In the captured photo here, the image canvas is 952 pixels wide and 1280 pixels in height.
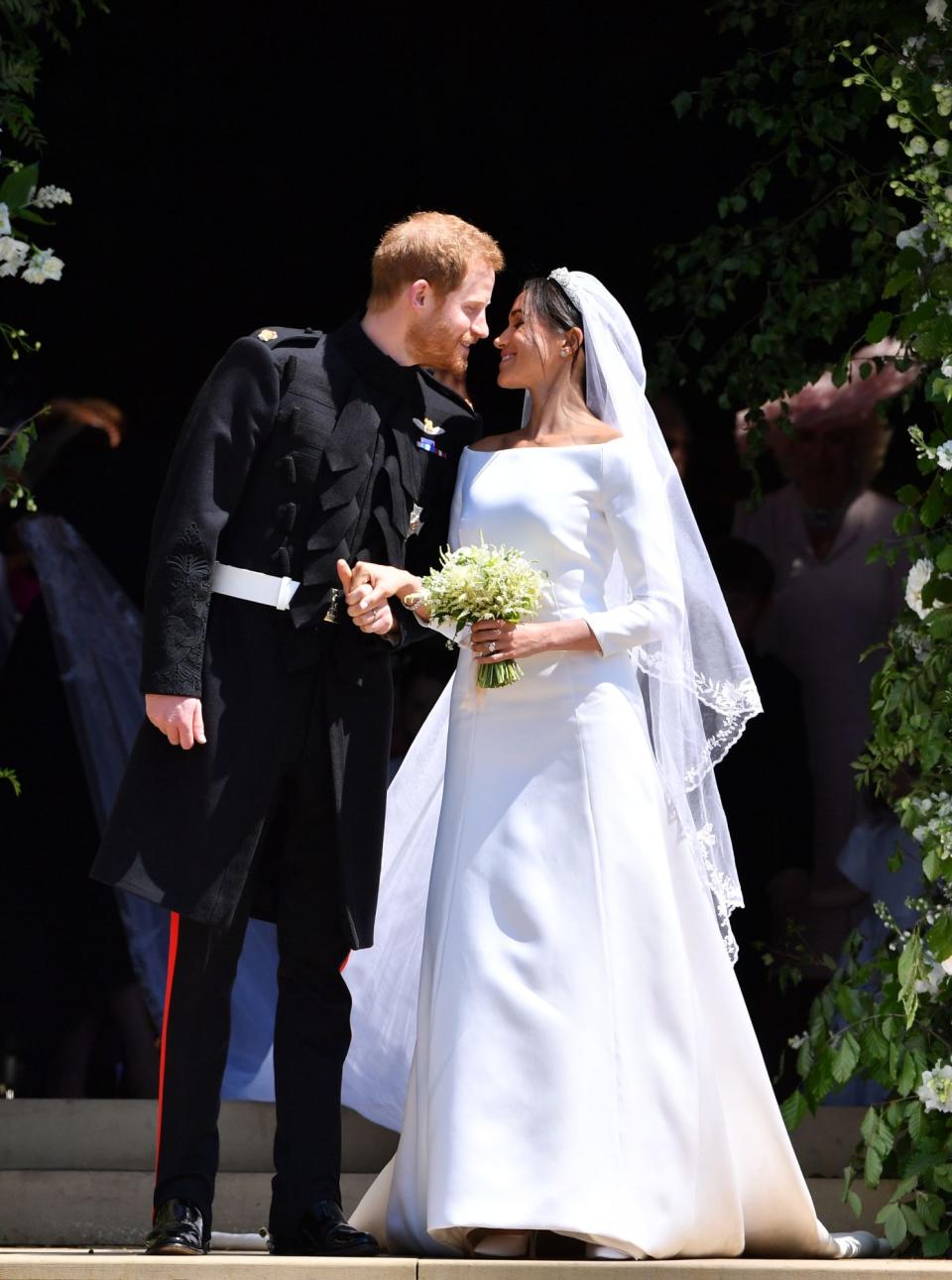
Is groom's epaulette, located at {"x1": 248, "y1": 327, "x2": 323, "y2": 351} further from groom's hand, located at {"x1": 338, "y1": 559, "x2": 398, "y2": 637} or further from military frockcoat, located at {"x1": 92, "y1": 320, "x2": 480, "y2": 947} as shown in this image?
groom's hand, located at {"x1": 338, "y1": 559, "x2": 398, "y2": 637}

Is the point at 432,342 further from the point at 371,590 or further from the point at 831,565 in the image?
the point at 831,565

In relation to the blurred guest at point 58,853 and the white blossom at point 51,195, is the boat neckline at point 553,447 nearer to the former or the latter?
the white blossom at point 51,195

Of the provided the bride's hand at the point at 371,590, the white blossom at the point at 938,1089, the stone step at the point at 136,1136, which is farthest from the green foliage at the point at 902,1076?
the bride's hand at the point at 371,590

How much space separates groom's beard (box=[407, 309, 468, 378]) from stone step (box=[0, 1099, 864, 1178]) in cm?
228

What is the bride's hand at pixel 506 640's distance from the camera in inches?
130

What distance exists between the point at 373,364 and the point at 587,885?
1.13 m

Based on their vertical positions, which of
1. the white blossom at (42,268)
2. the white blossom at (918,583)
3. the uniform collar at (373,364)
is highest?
the white blossom at (42,268)

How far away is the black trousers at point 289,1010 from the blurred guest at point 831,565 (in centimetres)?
249

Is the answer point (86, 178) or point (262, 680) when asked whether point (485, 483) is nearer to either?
point (262, 680)

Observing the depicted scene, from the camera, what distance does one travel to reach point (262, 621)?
3.30m

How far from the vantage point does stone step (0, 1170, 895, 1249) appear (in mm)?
4480

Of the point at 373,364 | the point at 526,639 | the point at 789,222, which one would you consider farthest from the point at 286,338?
the point at 789,222

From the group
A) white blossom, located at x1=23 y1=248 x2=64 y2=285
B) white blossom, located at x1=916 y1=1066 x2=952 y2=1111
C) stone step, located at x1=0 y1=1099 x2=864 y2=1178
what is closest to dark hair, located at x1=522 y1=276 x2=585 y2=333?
white blossom, located at x1=23 y1=248 x2=64 y2=285

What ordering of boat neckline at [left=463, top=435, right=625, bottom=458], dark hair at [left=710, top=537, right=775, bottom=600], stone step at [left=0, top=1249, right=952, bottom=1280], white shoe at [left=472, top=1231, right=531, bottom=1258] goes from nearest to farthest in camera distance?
stone step at [left=0, top=1249, right=952, bottom=1280] → white shoe at [left=472, top=1231, right=531, bottom=1258] → boat neckline at [left=463, top=435, right=625, bottom=458] → dark hair at [left=710, top=537, right=775, bottom=600]
